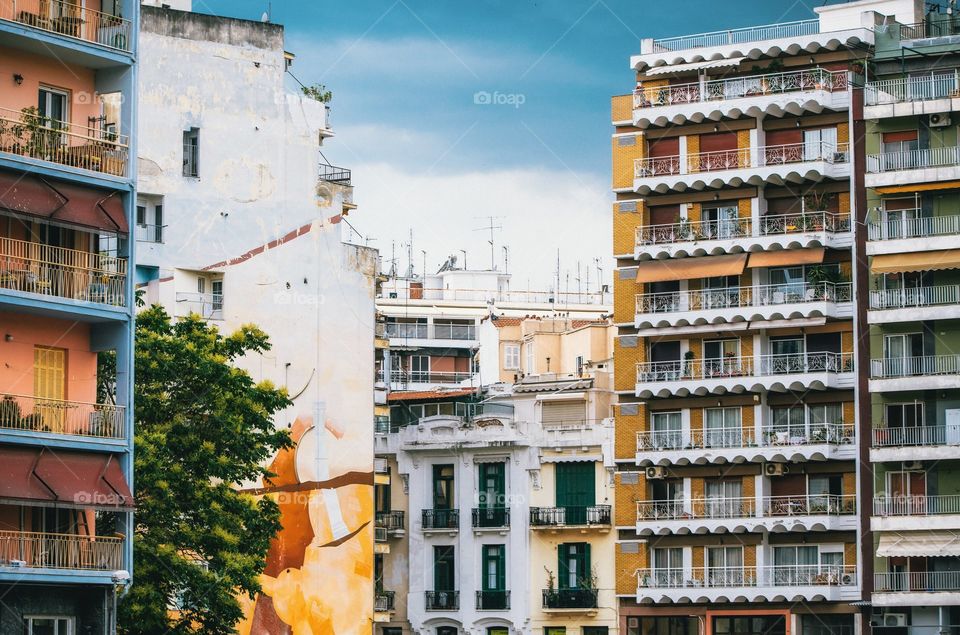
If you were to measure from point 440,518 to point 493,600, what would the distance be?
14.1ft

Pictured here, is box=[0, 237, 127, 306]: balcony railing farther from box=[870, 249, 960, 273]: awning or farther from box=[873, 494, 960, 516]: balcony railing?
box=[873, 494, 960, 516]: balcony railing

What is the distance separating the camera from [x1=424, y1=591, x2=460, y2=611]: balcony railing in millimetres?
94062

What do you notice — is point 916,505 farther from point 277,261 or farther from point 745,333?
point 277,261

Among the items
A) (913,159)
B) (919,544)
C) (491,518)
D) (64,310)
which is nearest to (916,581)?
(919,544)

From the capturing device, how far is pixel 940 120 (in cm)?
7762

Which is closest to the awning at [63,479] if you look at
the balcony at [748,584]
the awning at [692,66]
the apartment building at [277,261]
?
the apartment building at [277,261]

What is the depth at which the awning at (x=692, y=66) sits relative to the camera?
81375mm

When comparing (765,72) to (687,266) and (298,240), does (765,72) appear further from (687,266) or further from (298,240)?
(298,240)

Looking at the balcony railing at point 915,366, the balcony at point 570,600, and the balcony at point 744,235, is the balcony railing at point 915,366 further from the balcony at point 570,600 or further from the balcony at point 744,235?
the balcony at point 570,600

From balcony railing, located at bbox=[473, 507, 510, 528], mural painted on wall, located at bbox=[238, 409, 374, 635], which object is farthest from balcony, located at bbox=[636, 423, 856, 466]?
balcony railing, located at bbox=[473, 507, 510, 528]

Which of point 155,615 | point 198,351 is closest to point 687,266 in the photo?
point 198,351

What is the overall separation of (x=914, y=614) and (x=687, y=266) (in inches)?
590

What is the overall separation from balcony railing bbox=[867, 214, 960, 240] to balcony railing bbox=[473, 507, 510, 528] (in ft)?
75.0

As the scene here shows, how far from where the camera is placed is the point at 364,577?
8869 cm
